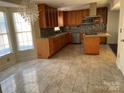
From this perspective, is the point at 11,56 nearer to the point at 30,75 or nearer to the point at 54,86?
the point at 30,75

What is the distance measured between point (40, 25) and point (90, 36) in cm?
229

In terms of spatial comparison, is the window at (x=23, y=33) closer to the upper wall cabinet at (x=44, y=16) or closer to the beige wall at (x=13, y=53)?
the beige wall at (x=13, y=53)

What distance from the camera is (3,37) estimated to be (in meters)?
4.29

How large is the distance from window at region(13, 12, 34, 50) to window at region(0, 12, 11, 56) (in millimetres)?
455

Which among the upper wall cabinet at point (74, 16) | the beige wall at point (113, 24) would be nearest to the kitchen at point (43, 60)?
the beige wall at point (113, 24)

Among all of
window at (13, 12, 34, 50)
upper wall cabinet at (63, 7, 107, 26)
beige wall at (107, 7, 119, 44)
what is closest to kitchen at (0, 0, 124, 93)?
window at (13, 12, 34, 50)

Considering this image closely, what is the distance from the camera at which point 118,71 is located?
353cm

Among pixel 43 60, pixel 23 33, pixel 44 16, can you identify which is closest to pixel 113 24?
pixel 44 16

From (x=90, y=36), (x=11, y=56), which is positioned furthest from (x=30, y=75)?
(x=90, y=36)

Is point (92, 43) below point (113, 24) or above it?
below

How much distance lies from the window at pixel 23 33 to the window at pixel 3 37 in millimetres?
455

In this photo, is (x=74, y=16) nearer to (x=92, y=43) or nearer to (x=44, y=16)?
(x=44, y=16)

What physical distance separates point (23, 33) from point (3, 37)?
884 millimetres

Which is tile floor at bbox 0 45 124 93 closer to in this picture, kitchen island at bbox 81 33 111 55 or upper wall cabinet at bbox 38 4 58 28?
kitchen island at bbox 81 33 111 55
